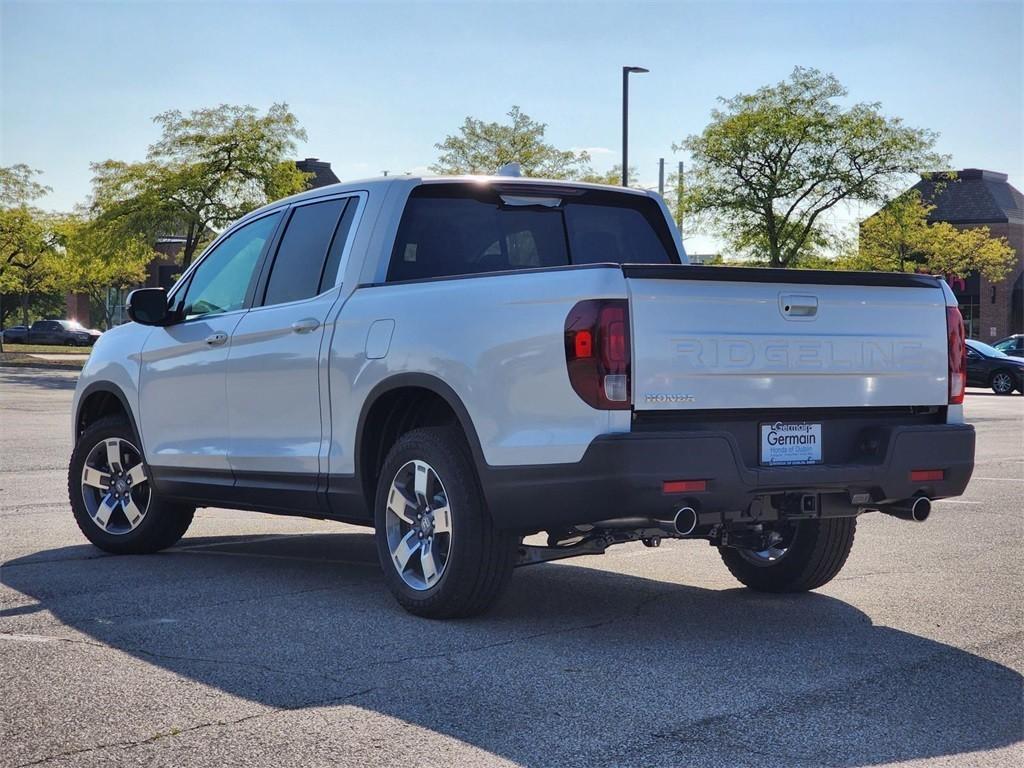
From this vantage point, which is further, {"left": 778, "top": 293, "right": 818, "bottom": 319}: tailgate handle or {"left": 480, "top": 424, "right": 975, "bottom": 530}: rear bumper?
{"left": 778, "top": 293, "right": 818, "bottom": 319}: tailgate handle

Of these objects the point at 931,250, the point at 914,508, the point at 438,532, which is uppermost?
the point at 931,250

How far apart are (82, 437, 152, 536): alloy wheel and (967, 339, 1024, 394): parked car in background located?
30790 millimetres

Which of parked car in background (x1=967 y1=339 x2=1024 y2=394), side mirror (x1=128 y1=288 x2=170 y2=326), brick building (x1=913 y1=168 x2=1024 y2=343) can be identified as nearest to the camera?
side mirror (x1=128 y1=288 x2=170 y2=326)

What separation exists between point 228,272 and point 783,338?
3.50 metres

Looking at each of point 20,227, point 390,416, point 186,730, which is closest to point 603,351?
point 390,416

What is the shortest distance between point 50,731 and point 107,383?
14.4 feet

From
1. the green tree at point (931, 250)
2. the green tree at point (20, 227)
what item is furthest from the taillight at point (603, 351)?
the green tree at point (20, 227)

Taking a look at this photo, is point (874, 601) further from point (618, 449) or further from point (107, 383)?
point (107, 383)

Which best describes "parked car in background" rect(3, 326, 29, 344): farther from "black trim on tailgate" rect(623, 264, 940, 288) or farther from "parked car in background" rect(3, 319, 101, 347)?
"black trim on tailgate" rect(623, 264, 940, 288)

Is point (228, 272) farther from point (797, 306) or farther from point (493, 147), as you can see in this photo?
point (493, 147)

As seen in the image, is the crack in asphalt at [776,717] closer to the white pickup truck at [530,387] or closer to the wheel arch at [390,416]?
the white pickup truck at [530,387]

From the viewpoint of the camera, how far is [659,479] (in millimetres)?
5430

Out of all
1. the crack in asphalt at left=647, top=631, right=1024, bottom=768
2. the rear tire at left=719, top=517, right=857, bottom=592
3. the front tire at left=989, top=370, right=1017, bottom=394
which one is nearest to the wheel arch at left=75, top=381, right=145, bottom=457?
the rear tire at left=719, top=517, right=857, bottom=592

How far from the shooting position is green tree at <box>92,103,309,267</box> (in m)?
44.5
